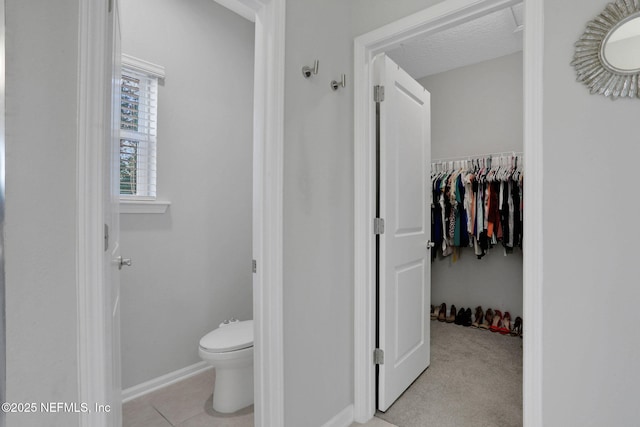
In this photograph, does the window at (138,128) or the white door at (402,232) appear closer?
the white door at (402,232)

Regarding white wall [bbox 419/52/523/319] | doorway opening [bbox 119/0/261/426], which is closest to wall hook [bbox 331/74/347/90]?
doorway opening [bbox 119/0/261/426]

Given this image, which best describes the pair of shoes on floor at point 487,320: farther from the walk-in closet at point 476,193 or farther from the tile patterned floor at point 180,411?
the tile patterned floor at point 180,411

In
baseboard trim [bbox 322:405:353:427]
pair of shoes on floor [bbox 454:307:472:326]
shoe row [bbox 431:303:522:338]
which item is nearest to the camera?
baseboard trim [bbox 322:405:353:427]

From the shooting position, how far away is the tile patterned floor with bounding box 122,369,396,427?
1.78 meters

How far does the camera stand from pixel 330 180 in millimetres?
1730

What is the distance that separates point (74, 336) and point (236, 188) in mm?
1915

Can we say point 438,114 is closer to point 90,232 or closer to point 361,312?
point 361,312

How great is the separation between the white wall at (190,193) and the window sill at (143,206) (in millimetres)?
42

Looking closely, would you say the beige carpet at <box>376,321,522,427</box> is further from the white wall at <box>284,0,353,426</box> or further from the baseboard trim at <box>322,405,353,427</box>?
the white wall at <box>284,0,353,426</box>

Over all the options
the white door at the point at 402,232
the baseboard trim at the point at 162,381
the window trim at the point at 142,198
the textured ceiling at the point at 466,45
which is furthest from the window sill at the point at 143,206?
the textured ceiling at the point at 466,45

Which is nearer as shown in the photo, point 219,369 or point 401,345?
point 219,369

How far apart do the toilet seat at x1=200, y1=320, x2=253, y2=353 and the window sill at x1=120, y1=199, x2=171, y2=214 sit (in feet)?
2.92

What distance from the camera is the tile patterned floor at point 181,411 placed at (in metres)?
1.78

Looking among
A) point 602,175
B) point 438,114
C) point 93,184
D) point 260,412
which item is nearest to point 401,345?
point 260,412
